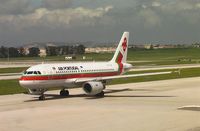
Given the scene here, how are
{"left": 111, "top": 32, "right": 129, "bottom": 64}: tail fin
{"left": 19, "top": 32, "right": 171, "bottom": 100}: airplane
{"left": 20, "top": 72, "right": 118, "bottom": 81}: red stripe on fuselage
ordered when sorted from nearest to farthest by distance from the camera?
1. {"left": 20, "top": 72, "right": 118, "bottom": 81}: red stripe on fuselage
2. {"left": 19, "top": 32, "right": 171, "bottom": 100}: airplane
3. {"left": 111, "top": 32, "right": 129, "bottom": 64}: tail fin

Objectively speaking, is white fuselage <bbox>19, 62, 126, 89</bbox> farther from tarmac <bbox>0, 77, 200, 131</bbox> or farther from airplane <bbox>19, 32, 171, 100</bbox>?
tarmac <bbox>0, 77, 200, 131</bbox>

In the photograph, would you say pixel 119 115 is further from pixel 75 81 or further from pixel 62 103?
pixel 75 81

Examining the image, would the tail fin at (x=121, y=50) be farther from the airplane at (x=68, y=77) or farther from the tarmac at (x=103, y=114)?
the tarmac at (x=103, y=114)

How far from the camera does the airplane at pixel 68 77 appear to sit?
35531 millimetres

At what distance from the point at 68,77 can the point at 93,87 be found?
292 centimetres

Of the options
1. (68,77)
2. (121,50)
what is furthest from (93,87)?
(121,50)

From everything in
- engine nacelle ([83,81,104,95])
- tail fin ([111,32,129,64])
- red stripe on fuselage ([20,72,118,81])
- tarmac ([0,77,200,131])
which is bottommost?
tarmac ([0,77,200,131])

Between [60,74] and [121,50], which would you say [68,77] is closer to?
[60,74]

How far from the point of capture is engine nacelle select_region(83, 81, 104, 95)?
1428 inches

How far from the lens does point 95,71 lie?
40531 mm

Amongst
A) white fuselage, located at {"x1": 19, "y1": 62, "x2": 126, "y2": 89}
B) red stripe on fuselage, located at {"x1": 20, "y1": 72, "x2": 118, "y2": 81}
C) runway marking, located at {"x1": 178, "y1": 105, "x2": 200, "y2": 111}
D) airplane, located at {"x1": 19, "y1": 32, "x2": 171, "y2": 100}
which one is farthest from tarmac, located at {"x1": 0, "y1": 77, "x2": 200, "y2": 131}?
red stripe on fuselage, located at {"x1": 20, "y1": 72, "x2": 118, "y2": 81}

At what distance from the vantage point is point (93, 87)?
1430 inches

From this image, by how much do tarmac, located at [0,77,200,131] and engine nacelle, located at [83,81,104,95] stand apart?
643 millimetres

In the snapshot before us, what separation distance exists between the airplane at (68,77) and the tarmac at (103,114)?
49.0 inches
